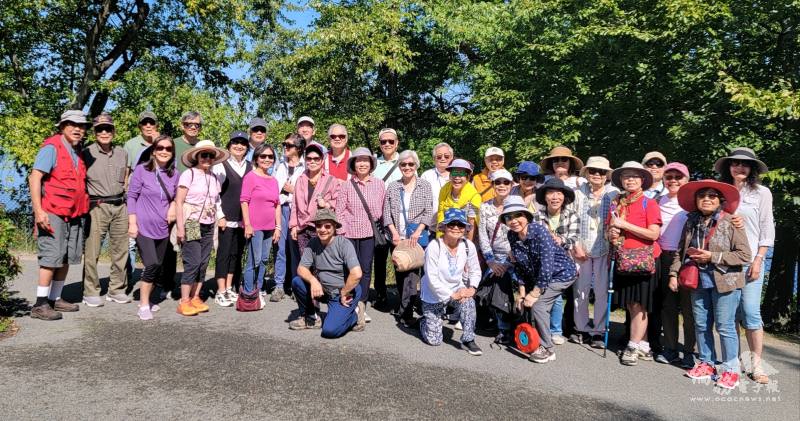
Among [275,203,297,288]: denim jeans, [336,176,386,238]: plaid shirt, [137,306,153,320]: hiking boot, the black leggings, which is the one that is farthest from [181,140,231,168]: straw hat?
[137,306,153,320]: hiking boot

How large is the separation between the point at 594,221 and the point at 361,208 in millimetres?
2543

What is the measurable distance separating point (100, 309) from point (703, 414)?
6.01 metres

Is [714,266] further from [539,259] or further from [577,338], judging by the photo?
[577,338]

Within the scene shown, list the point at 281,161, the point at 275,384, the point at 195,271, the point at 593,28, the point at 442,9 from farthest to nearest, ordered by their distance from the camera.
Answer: the point at 442,9 → the point at 593,28 → the point at 281,161 → the point at 195,271 → the point at 275,384

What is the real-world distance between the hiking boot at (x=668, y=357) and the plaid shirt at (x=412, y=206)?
279 cm

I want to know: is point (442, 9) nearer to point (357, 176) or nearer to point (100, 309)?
point (357, 176)

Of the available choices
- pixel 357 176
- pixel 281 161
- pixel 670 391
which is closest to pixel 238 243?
pixel 281 161

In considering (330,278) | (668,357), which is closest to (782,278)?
(668,357)

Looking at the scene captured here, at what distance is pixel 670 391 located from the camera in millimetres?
4434

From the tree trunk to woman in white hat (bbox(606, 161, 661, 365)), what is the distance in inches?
257

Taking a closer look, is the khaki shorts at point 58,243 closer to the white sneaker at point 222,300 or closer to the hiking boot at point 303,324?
the white sneaker at point 222,300

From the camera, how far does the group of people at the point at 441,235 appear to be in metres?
4.82

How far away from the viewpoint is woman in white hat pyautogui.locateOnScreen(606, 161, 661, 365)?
502cm

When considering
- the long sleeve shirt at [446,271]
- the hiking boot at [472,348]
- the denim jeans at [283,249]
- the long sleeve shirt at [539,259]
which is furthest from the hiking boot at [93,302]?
the long sleeve shirt at [539,259]
